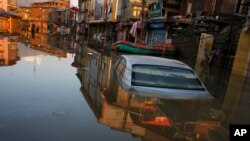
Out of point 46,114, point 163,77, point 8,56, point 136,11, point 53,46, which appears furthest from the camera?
point 136,11

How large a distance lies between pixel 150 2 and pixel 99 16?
22158 millimetres

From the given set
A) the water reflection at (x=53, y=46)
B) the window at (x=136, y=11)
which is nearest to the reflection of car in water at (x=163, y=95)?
the water reflection at (x=53, y=46)

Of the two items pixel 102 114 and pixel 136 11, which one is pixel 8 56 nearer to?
pixel 102 114

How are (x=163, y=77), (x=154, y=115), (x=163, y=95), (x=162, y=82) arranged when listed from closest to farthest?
1. (x=154, y=115)
2. (x=163, y=95)
3. (x=162, y=82)
4. (x=163, y=77)

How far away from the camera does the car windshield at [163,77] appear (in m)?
6.78

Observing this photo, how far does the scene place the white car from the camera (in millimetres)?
6660

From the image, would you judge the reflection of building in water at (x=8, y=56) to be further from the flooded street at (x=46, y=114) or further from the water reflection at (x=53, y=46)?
the flooded street at (x=46, y=114)

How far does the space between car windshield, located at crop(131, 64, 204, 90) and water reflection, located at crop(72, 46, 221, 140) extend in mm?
388

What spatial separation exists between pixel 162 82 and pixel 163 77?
0.17 metres

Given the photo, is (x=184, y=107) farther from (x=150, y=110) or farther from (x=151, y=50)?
(x=151, y=50)

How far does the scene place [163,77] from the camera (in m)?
6.91

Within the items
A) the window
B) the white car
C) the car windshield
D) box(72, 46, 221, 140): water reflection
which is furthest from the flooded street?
the window

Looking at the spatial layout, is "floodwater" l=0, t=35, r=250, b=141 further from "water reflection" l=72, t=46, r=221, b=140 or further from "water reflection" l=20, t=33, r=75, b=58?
"water reflection" l=20, t=33, r=75, b=58

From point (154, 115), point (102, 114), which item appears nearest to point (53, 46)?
point (102, 114)
